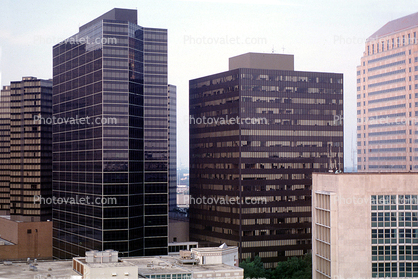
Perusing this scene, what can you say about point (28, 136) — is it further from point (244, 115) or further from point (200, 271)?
point (200, 271)

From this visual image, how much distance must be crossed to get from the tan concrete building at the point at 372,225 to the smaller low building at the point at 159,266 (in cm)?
981

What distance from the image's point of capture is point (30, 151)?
11894 centimetres

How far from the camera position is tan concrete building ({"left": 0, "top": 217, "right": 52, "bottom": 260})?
104125 mm

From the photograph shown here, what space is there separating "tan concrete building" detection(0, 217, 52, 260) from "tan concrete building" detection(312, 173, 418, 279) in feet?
217

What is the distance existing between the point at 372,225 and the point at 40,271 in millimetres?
28646

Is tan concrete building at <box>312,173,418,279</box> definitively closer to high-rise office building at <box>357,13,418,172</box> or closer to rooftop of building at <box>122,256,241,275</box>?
rooftop of building at <box>122,256,241,275</box>

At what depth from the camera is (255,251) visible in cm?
9044

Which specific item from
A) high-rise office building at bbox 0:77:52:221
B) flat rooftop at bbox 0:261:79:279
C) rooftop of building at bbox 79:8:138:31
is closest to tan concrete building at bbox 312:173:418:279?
flat rooftop at bbox 0:261:79:279

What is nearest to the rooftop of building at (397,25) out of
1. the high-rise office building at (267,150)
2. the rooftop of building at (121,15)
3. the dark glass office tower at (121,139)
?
the high-rise office building at (267,150)

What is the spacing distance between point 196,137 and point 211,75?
11.0 m

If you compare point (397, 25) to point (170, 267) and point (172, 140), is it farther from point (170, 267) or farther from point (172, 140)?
point (170, 267)

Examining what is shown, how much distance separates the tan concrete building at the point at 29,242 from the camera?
342 ft

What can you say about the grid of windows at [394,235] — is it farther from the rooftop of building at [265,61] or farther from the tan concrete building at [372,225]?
the rooftop of building at [265,61]

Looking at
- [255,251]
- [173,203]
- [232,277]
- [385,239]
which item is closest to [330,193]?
[385,239]
